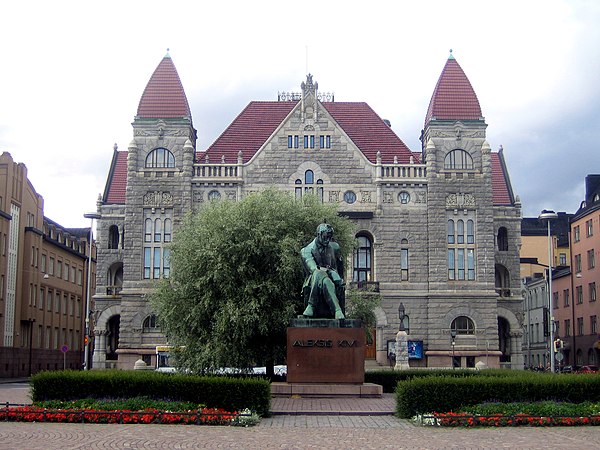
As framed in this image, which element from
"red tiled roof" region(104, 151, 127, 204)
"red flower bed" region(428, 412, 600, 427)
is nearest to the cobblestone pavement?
"red flower bed" region(428, 412, 600, 427)

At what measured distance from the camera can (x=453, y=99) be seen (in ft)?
210

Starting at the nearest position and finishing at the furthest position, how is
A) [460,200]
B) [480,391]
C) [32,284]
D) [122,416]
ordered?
[122,416]
[480,391]
[460,200]
[32,284]

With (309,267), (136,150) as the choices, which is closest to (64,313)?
(136,150)

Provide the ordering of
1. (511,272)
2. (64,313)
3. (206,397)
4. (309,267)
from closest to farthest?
(206,397), (309,267), (511,272), (64,313)

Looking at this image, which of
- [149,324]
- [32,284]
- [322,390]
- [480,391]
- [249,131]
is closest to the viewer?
[480,391]

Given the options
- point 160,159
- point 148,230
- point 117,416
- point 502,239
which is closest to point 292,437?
point 117,416

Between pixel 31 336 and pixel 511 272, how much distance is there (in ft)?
130

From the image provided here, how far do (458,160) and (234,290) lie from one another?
30.4 metres

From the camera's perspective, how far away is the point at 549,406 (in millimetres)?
21422

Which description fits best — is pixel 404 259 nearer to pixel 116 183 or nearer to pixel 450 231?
pixel 450 231

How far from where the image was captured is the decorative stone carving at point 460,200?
6244 centimetres

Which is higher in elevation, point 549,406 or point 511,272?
point 511,272

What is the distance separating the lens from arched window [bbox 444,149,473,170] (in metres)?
62.9

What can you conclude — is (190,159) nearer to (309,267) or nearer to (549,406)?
(309,267)
